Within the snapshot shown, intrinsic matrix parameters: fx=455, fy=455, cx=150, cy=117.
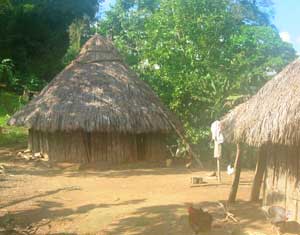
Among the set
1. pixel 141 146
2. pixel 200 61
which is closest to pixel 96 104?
pixel 141 146

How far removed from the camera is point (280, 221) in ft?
22.0

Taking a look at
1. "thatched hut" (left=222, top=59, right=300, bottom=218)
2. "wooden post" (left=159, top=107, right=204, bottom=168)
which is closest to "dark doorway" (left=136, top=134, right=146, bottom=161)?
"wooden post" (left=159, top=107, right=204, bottom=168)

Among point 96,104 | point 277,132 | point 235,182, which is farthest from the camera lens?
point 96,104

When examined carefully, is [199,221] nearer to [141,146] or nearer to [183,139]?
[183,139]

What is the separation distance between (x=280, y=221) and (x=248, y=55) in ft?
33.1

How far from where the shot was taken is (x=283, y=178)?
308 inches

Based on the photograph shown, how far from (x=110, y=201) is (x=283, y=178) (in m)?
3.51

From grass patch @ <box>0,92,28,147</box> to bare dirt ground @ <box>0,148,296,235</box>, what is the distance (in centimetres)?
454

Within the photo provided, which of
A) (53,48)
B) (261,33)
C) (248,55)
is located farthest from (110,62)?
(53,48)

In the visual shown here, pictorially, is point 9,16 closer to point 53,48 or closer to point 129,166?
point 53,48

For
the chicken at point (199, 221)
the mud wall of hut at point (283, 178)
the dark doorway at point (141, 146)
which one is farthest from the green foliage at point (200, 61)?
the chicken at point (199, 221)

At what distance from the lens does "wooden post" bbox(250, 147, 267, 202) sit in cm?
869

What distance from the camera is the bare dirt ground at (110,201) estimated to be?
748 cm

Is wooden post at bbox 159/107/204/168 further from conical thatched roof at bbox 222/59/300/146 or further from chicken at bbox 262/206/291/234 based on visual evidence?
chicken at bbox 262/206/291/234
